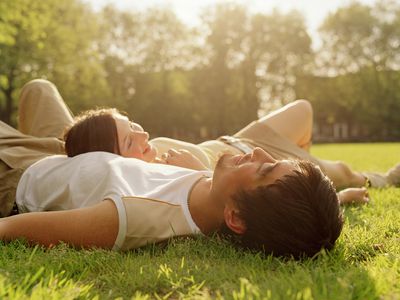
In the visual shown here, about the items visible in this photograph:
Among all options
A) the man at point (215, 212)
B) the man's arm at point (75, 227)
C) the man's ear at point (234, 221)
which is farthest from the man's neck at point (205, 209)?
the man's arm at point (75, 227)

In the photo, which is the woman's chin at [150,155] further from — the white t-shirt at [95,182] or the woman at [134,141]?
the white t-shirt at [95,182]

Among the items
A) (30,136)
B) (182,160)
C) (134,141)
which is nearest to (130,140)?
(134,141)

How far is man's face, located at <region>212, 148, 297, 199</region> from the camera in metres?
2.99

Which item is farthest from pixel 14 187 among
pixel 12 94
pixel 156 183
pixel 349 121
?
pixel 349 121

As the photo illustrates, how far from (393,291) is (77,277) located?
150 centimetres

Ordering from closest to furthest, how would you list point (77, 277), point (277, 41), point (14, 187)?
point (77, 277)
point (14, 187)
point (277, 41)

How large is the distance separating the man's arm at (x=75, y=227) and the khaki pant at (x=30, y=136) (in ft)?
3.52

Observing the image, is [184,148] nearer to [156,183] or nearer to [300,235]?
[156,183]

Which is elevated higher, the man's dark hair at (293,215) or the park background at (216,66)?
the man's dark hair at (293,215)

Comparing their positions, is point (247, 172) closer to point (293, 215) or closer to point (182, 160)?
point (293, 215)

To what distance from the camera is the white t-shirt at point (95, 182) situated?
3352 mm

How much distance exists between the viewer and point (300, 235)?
9.35 ft

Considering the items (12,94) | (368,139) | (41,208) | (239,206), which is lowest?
Result: (368,139)

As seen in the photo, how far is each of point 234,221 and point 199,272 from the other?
0.52 metres
